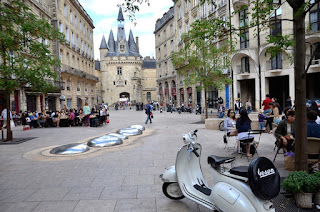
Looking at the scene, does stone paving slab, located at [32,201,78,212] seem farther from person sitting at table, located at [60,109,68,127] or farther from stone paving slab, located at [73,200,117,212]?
person sitting at table, located at [60,109,68,127]

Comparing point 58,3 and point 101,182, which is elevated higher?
point 58,3

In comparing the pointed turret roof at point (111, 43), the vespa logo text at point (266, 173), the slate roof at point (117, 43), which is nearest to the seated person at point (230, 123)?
the vespa logo text at point (266, 173)

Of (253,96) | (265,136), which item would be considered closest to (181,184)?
(265,136)

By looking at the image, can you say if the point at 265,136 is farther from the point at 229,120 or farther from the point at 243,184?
the point at 243,184

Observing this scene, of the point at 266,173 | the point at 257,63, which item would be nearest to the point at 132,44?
the point at 257,63

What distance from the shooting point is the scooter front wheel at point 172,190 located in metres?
4.16

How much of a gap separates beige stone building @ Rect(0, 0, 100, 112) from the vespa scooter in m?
21.5

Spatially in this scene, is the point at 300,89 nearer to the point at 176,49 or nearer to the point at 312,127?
the point at 312,127

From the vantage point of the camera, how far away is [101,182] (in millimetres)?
5172

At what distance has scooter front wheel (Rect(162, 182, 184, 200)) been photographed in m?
4.16

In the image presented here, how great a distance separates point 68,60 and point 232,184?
114ft

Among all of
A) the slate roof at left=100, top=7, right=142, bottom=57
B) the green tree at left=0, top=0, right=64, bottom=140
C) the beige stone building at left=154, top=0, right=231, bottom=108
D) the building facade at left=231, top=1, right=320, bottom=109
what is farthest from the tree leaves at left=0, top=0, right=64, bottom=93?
the slate roof at left=100, top=7, right=142, bottom=57

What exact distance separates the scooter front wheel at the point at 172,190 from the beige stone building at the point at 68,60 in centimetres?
2116

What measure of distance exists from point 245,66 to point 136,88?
2014 inches
